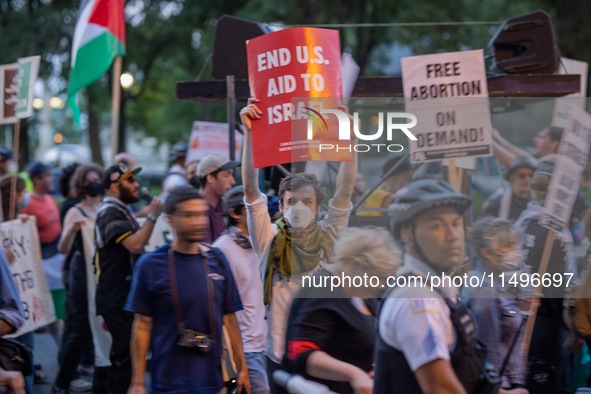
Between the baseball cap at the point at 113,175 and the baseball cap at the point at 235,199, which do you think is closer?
the baseball cap at the point at 235,199

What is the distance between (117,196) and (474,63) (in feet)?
9.66

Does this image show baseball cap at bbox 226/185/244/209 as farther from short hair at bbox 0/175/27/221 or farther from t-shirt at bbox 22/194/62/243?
t-shirt at bbox 22/194/62/243

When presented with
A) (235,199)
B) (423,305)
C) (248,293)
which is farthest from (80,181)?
(423,305)

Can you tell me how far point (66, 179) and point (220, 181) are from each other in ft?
8.13

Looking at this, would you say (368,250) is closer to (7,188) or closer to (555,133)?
(555,133)

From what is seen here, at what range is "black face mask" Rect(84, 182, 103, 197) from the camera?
5.73 metres

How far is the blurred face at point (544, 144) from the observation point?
11.3 ft

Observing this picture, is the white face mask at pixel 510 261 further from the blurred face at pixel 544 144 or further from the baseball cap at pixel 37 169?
the baseball cap at pixel 37 169

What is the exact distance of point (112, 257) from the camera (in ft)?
15.9

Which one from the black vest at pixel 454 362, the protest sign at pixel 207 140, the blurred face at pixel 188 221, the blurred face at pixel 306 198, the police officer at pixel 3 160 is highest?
the protest sign at pixel 207 140

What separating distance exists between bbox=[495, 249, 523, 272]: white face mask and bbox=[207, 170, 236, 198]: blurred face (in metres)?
2.39

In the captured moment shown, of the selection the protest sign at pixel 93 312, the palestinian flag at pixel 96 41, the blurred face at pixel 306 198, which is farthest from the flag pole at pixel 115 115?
the blurred face at pixel 306 198

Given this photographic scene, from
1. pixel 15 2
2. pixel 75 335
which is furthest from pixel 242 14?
pixel 75 335

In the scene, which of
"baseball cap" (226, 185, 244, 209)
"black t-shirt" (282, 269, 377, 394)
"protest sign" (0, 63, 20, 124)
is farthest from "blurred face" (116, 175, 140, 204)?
"black t-shirt" (282, 269, 377, 394)
